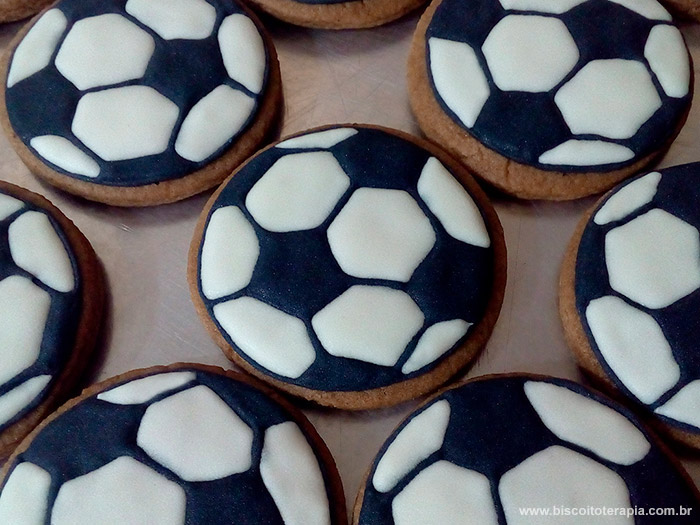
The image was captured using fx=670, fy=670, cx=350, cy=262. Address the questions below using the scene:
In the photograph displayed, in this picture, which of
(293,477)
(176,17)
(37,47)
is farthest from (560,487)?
(37,47)

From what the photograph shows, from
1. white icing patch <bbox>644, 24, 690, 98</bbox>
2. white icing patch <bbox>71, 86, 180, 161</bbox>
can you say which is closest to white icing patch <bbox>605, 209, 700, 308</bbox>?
white icing patch <bbox>644, 24, 690, 98</bbox>

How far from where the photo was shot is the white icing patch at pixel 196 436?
1.03 metres

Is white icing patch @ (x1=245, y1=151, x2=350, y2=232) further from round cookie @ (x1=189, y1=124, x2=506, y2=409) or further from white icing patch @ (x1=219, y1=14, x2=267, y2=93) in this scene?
white icing patch @ (x1=219, y1=14, x2=267, y2=93)

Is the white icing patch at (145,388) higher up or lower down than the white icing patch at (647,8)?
lower down

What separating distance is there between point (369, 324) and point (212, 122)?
49 centimetres

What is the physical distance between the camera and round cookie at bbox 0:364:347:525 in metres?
1.00

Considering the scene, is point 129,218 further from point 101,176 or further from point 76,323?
point 76,323

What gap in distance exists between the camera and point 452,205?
3.92 feet

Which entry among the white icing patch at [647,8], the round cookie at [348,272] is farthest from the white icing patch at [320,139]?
the white icing patch at [647,8]

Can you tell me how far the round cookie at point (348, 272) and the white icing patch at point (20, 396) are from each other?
29cm

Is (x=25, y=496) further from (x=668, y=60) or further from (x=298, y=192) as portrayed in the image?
(x=668, y=60)

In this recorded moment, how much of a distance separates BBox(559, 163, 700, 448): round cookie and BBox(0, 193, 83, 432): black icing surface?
862 millimetres

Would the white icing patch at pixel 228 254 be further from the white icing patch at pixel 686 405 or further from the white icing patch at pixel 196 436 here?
the white icing patch at pixel 686 405

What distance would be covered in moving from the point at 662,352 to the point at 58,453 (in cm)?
97
